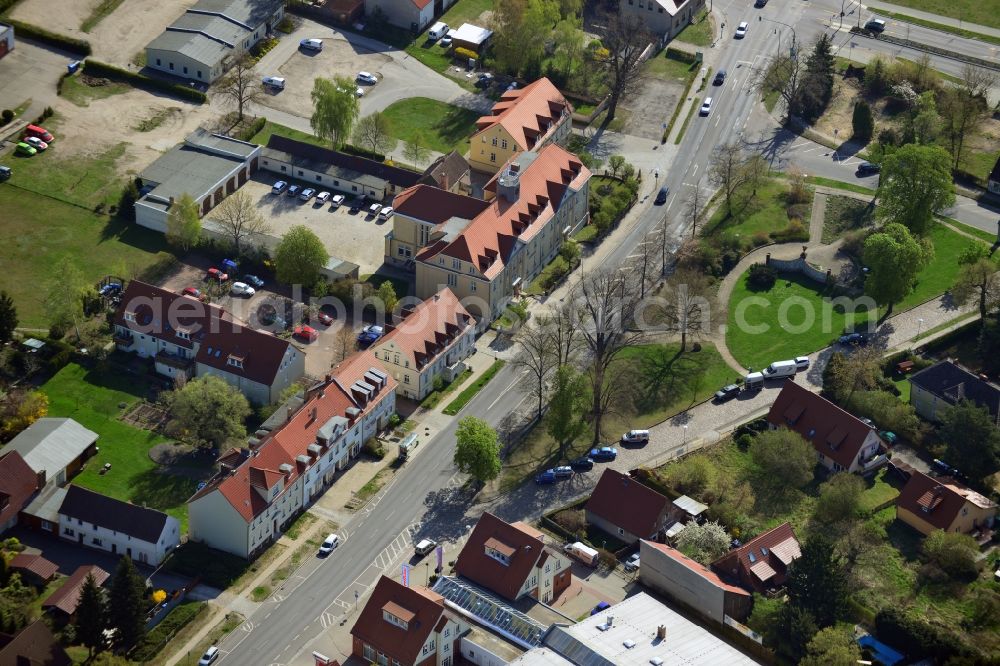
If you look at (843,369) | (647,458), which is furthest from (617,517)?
(843,369)

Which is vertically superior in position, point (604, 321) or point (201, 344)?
point (604, 321)

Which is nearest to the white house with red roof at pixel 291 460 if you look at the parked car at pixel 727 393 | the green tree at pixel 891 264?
the parked car at pixel 727 393

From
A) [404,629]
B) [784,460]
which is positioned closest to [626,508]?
[784,460]

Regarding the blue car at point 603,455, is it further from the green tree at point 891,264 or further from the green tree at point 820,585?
the green tree at point 891,264

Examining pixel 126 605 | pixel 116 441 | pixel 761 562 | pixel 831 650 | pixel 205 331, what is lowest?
pixel 116 441

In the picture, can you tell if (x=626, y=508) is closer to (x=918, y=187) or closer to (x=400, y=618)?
(x=400, y=618)

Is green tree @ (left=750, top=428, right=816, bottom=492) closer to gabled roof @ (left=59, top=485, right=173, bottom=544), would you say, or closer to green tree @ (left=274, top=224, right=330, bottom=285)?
green tree @ (left=274, top=224, right=330, bottom=285)

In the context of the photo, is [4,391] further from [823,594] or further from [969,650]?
[969,650]
